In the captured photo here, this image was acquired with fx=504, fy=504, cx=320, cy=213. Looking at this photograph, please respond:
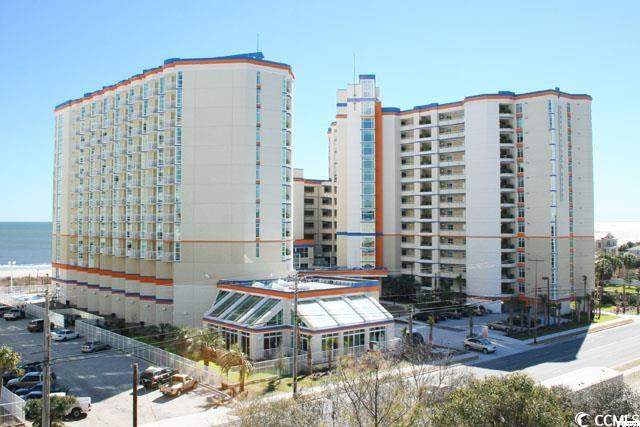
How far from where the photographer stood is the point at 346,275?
2933 inches

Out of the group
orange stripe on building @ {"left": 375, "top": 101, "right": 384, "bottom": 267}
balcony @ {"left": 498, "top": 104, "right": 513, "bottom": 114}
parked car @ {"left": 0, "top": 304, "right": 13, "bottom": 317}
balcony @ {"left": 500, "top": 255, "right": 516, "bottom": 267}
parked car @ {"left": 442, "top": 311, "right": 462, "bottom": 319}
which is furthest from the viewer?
orange stripe on building @ {"left": 375, "top": 101, "right": 384, "bottom": 267}

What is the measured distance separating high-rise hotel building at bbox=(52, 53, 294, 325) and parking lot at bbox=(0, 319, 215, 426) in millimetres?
10670

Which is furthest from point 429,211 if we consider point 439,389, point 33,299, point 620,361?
point 33,299

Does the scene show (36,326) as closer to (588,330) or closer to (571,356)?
(571,356)

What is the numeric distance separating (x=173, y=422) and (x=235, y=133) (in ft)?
115

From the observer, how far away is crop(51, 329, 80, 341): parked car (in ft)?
186

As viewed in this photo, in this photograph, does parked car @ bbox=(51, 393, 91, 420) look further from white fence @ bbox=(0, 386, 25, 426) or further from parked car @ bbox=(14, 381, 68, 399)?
parked car @ bbox=(14, 381, 68, 399)

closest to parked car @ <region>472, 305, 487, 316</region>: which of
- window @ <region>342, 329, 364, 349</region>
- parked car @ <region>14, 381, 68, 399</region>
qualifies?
window @ <region>342, 329, 364, 349</region>

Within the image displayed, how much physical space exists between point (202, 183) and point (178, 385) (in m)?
27.0

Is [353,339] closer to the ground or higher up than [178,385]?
higher up

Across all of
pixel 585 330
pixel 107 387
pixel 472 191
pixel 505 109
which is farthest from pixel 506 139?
pixel 107 387

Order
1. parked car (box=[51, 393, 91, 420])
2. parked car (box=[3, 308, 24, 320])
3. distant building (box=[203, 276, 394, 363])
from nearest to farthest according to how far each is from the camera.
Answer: parked car (box=[51, 393, 91, 420])
distant building (box=[203, 276, 394, 363])
parked car (box=[3, 308, 24, 320])

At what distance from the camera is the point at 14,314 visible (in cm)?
6881

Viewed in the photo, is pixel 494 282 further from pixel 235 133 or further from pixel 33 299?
pixel 33 299
